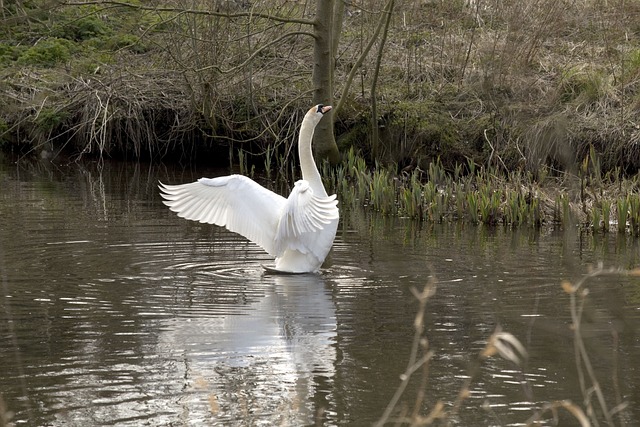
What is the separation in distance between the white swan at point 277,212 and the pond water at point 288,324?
0.28m

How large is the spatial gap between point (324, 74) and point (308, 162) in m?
5.38

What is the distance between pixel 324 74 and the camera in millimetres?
15531

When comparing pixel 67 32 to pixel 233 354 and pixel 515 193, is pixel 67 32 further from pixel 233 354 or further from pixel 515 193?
pixel 233 354

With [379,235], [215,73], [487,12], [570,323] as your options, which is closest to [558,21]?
[487,12]

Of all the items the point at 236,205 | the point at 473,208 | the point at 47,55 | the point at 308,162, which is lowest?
the point at 473,208

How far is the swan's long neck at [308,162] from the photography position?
10.2m

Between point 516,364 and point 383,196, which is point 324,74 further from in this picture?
point 516,364

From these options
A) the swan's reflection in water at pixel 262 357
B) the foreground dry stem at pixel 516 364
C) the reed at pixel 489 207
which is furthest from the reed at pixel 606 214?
the foreground dry stem at pixel 516 364

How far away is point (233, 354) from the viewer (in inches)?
265

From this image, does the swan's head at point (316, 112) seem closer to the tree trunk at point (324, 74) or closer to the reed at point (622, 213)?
the reed at point (622, 213)

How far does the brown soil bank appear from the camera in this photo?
15.9 metres

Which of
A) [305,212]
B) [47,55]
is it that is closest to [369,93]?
[47,55]

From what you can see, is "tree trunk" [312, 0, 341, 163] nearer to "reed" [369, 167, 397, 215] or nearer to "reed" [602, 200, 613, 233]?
"reed" [369, 167, 397, 215]

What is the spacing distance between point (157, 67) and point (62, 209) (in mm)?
6278
